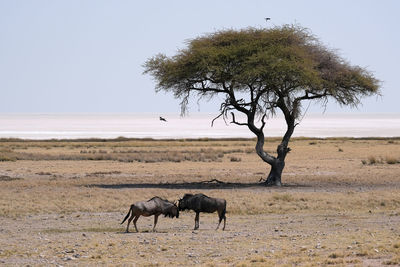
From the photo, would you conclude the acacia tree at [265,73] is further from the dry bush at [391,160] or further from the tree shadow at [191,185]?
the dry bush at [391,160]

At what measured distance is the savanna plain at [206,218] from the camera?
1716cm

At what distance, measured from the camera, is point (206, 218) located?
82.3 feet

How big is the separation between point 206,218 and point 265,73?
12453mm

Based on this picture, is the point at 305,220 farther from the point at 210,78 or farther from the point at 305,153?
the point at 305,153

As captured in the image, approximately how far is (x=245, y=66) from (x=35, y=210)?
14.0 metres

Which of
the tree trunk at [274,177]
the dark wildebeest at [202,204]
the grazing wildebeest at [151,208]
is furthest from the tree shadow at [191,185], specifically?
the grazing wildebeest at [151,208]

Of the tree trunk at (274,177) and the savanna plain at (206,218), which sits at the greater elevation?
the tree trunk at (274,177)

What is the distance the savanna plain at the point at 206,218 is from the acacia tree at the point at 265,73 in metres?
4.06

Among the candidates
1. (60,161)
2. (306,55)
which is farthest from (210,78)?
(60,161)

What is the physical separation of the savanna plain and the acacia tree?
4056mm

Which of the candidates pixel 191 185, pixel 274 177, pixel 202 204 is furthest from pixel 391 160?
pixel 202 204

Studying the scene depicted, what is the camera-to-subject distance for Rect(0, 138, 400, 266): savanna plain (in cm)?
1716

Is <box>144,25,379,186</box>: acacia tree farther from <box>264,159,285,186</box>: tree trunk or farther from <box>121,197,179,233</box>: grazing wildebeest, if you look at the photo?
<box>121,197,179,233</box>: grazing wildebeest

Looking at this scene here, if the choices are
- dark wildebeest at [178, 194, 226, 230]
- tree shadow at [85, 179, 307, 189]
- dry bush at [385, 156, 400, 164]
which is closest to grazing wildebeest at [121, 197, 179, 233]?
dark wildebeest at [178, 194, 226, 230]
